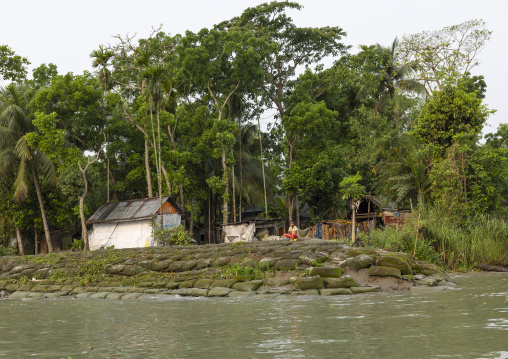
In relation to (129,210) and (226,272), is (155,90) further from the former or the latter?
(226,272)

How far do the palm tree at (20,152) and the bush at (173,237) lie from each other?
8173 mm

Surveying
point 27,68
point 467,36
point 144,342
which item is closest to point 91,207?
point 27,68

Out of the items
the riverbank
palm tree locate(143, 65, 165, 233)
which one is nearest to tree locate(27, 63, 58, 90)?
palm tree locate(143, 65, 165, 233)

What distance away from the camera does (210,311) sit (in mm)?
9461

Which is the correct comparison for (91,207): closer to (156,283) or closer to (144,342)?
(156,283)

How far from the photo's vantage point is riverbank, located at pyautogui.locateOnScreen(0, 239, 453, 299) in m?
12.1

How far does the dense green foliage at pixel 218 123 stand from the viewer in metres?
26.5

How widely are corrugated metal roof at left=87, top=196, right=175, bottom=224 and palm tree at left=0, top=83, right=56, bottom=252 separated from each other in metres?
3.88

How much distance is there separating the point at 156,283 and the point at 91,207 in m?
22.2

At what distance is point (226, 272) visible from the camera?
1403cm

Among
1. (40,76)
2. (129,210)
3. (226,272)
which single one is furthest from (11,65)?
(226,272)

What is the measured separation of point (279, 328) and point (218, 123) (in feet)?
75.9

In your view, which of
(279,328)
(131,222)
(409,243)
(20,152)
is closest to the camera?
(279,328)

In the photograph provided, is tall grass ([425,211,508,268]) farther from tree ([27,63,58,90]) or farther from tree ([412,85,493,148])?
tree ([27,63,58,90])
